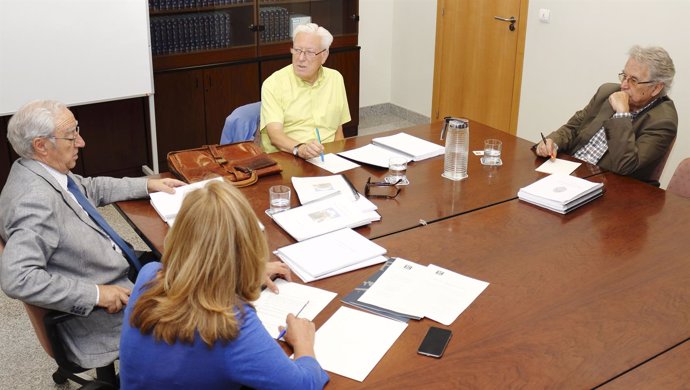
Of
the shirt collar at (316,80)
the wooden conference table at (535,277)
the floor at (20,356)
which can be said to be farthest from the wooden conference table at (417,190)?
the floor at (20,356)

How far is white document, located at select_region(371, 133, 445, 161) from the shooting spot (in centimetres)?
331

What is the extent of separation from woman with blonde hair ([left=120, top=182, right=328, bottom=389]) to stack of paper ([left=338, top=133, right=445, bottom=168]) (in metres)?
1.58

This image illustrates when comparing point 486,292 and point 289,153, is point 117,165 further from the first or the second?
point 486,292

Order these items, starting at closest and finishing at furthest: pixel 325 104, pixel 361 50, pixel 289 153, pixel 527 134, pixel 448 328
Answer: pixel 448 328 → pixel 289 153 → pixel 325 104 → pixel 527 134 → pixel 361 50

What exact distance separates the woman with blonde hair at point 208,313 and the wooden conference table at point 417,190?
767 mm

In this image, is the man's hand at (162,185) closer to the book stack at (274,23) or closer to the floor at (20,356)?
the floor at (20,356)

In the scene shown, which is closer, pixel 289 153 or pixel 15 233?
pixel 15 233

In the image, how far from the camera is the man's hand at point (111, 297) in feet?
7.45

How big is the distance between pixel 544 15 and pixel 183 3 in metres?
2.62

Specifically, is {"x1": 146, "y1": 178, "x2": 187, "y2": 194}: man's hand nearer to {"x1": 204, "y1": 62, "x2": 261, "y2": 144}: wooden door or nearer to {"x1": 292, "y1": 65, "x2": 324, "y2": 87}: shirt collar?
{"x1": 292, "y1": 65, "x2": 324, "y2": 87}: shirt collar

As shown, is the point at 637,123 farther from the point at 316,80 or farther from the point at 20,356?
the point at 20,356

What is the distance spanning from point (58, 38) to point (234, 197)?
3.11m

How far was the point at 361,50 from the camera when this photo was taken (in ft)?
21.2

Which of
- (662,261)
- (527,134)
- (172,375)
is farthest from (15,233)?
(527,134)
